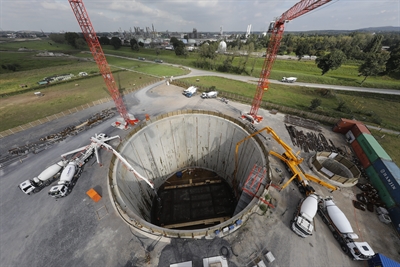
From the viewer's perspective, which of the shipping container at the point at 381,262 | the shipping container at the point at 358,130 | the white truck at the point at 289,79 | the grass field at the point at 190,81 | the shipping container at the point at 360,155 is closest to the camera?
the shipping container at the point at 381,262

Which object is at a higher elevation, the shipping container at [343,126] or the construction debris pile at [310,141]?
the shipping container at [343,126]

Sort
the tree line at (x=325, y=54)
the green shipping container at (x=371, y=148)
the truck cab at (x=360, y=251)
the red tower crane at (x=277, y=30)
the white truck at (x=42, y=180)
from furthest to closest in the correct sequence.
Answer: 1. the tree line at (x=325, y=54)
2. the green shipping container at (x=371, y=148)
3. the red tower crane at (x=277, y=30)
4. the white truck at (x=42, y=180)
5. the truck cab at (x=360, y=251)

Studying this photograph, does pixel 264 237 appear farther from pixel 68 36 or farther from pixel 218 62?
pixel 68 36

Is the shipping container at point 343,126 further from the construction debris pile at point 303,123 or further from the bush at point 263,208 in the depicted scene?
the bush at point 263,208

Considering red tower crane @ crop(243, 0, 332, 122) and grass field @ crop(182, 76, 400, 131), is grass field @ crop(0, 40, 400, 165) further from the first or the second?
red tower crane @ crop(243, 0, 332, 122)


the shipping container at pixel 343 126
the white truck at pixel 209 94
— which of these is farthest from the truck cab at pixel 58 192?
the shipping container at pixel 343 126

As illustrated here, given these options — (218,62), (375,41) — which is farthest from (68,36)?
(375,41)

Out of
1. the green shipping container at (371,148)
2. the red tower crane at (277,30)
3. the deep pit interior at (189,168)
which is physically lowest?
the deep pit interior at (189,168)
